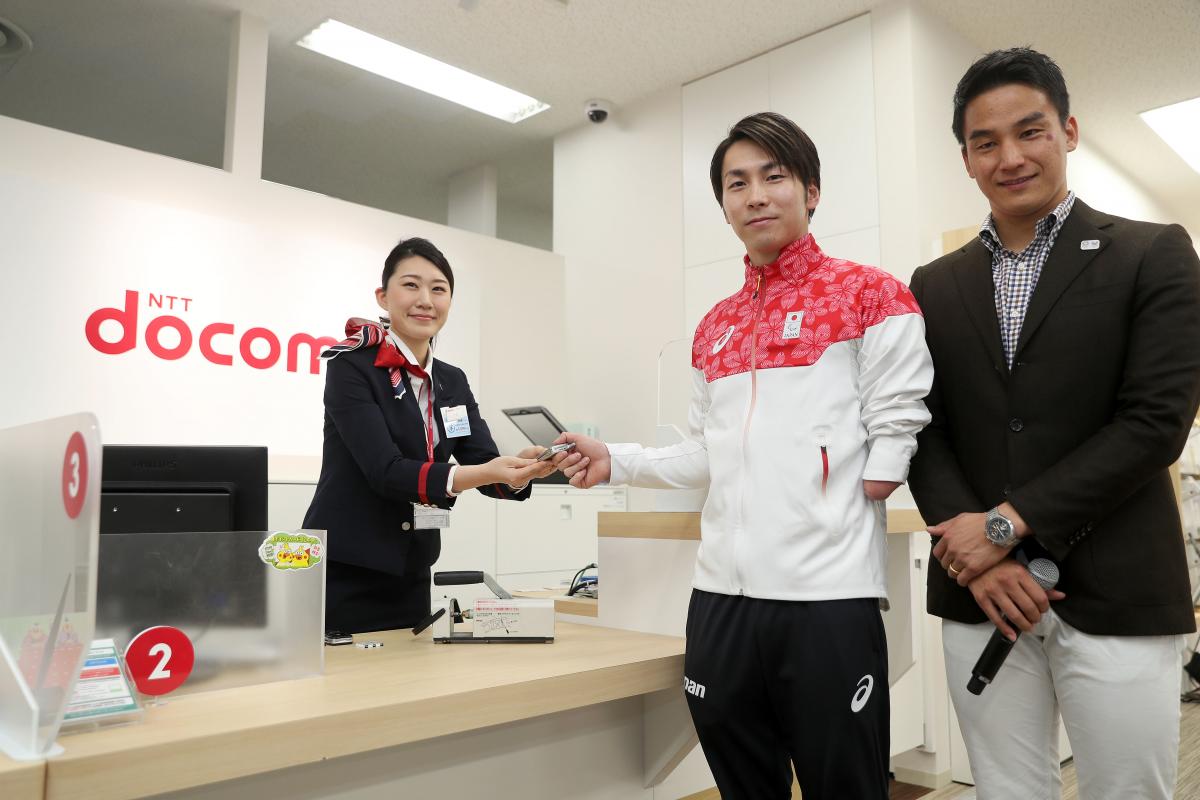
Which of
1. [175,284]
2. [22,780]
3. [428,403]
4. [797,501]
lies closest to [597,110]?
[175,284]

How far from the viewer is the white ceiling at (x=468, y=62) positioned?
4.43 meters

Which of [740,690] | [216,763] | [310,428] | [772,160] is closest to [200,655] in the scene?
[216,763]

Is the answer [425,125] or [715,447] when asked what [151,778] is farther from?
[425,125]

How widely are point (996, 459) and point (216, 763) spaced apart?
1123 mm

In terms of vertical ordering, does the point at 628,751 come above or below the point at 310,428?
below

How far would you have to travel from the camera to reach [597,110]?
218 inches

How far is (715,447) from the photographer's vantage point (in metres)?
1.43

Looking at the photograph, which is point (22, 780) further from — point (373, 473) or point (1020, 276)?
point (1020, 276)

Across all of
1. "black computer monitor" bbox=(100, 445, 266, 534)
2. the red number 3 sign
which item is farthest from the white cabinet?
the red number 3 sign

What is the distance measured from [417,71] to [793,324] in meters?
4.32

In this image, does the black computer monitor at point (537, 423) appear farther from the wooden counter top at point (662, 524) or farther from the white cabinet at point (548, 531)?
the wooden counter top at point (662, 524)

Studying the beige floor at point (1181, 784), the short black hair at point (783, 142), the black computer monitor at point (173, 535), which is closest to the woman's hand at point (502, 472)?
the black computer monitor at point (173, 535)

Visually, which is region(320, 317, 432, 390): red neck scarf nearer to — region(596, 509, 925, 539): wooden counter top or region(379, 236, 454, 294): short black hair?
region(379, 236, 454, 294): short black hair

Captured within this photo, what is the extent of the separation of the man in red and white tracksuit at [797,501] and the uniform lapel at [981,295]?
10 cm
